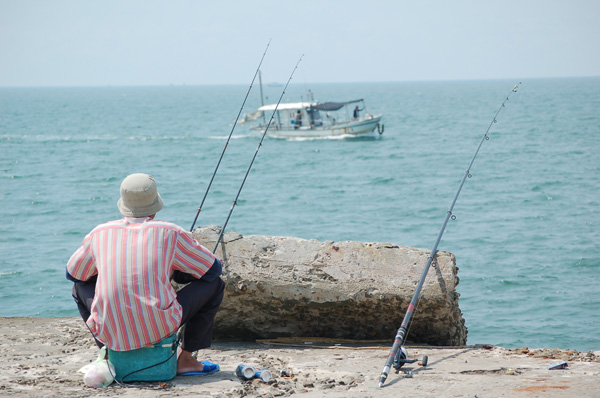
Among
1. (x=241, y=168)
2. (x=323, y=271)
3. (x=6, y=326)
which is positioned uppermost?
(x=323, y=271)

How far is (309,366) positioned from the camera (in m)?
4.50

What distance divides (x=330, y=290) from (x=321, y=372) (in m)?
0.84

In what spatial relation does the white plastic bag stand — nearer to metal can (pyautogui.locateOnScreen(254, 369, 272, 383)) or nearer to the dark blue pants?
the dark blue pants

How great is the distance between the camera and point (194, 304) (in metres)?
4.04

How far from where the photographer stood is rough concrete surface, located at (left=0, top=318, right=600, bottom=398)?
3855mm

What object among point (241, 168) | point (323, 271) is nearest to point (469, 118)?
point (241, 168)

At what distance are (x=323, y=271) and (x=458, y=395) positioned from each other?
5.28 feet

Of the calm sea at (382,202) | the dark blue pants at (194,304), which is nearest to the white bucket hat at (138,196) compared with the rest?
the dark blue pants at (194,304)

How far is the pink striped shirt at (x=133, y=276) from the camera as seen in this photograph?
3801mm

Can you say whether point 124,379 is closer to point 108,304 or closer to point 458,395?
point 108,304

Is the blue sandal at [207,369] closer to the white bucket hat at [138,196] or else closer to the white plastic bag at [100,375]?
the white plastic bag at [100,375]

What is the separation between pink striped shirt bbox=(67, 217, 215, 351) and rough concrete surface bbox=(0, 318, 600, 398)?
32 cm

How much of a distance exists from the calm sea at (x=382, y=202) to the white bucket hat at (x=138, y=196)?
7148mm

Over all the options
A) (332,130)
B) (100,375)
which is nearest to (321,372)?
(100,375)
